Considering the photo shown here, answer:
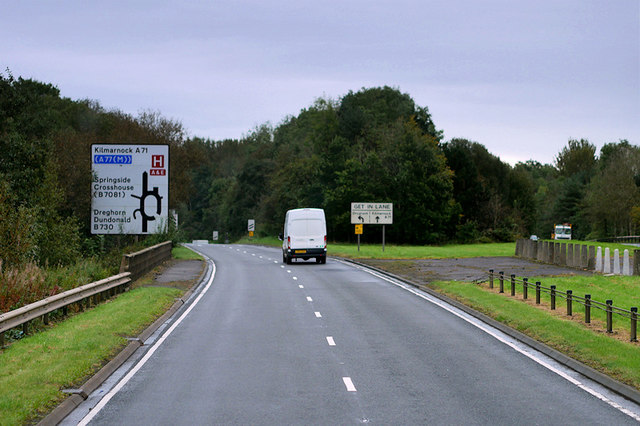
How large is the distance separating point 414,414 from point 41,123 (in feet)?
139

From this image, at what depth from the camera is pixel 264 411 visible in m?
9.10

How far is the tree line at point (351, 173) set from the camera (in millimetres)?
43344

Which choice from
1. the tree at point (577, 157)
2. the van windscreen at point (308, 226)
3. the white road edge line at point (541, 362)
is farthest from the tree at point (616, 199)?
the white road edge line at point (541, 362)

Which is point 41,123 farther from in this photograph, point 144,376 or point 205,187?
point 205,187

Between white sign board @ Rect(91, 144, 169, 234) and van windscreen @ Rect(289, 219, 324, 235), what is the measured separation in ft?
27.1

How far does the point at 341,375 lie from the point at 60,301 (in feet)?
Answer: 28.4

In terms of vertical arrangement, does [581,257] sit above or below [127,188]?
below

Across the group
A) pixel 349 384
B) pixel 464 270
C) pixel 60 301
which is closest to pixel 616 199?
pixel 464 270

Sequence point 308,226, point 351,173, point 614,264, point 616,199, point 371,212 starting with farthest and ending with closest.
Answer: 1. point 616,199
2. point 351,173
3. point 371,212
4. point 308,226
5. point 614,264

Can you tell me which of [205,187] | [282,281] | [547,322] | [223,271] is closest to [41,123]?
[223,271]

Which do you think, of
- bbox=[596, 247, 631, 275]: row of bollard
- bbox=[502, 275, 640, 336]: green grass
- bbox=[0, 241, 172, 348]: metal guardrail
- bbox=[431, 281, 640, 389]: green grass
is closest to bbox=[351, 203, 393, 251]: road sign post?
bbox=[0, 241, 172, 348]: metal guardrail

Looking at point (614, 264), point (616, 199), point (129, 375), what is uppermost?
point (616, 199)

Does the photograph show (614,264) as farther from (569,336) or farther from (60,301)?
(60,301)

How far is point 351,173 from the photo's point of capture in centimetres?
8369
